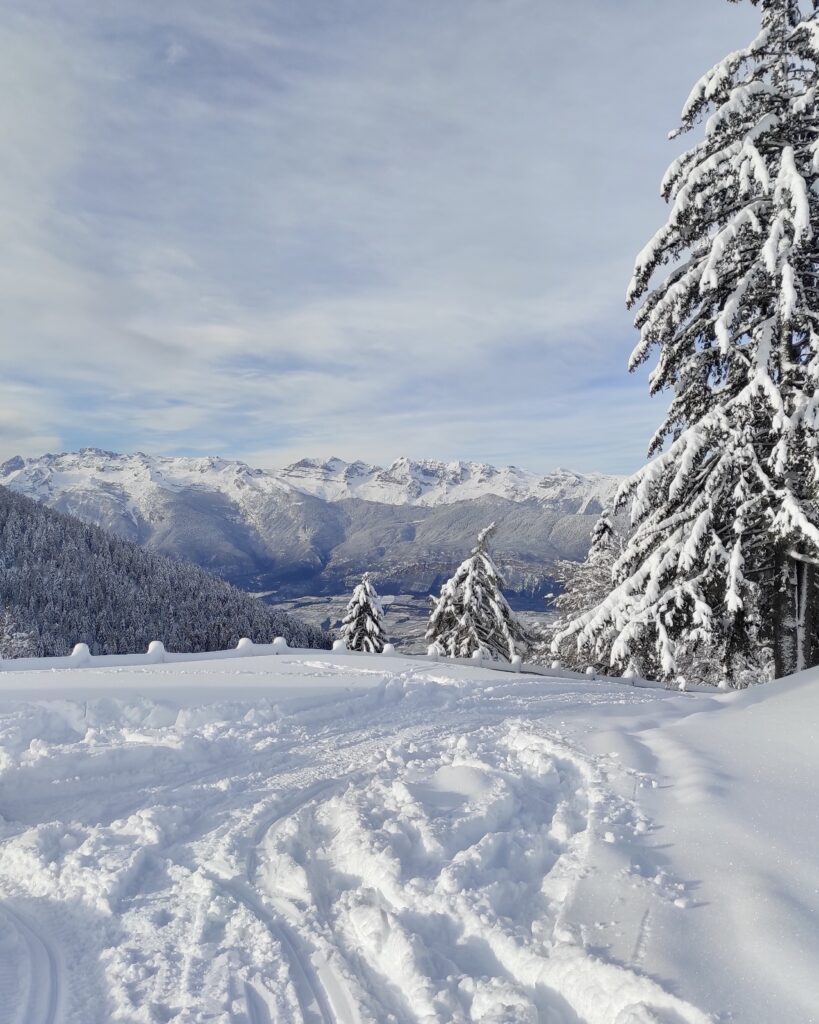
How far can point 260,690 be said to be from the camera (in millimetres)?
8031

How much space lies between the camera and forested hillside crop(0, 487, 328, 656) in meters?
105

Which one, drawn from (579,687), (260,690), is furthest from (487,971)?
(579,687)

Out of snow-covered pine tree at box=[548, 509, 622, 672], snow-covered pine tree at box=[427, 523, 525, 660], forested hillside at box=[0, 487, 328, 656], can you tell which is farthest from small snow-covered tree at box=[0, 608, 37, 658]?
forested hillside at box=[0, 487, 328, 656]

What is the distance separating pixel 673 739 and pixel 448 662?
7175 mm

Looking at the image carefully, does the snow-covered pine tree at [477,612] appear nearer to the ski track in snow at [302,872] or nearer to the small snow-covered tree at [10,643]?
Result: the ski track in snow at [302,872]

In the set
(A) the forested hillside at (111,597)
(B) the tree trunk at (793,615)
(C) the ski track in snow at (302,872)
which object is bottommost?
(A) the forested hillside at (111,597)

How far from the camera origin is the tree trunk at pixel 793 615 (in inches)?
400

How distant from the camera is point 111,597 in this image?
111562 millimetres

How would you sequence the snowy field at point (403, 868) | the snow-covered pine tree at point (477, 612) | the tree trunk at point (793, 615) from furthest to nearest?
the snow-covered pine tree at point (477, 612) < the tree trunk at point (793, 615) < the snowy field at point (403, 868)

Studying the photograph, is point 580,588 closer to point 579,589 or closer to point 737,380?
point 579,589

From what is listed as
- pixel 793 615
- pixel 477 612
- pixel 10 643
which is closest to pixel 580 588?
pixel 477 612

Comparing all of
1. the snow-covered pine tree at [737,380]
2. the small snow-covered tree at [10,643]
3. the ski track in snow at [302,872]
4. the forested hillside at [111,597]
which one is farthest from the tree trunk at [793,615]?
the forested hillside at [111,597]

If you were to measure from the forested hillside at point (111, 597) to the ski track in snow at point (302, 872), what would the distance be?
3523 inches

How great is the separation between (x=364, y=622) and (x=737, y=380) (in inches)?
943
